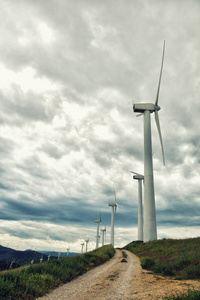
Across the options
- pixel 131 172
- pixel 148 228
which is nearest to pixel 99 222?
pixel 131 172

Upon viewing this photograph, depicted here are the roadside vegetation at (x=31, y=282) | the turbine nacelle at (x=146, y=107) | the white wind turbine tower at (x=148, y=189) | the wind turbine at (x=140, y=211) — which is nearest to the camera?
the roadside vegetation at (x=31, y=282)

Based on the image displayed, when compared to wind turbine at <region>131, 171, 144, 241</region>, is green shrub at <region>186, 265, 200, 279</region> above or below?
below

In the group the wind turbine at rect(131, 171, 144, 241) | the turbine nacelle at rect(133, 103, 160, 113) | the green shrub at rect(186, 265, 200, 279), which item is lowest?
the green shrub at rect(186, 265, 200, 279)

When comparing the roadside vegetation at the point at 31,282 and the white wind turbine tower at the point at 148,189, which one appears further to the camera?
the white wind turbine tower at the point at 148,189

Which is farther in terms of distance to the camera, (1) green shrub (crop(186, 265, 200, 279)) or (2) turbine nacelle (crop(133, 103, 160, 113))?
(2) turbine nacelle (crop(133, 103, 160, 113))

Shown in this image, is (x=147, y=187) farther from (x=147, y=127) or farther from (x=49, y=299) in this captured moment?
(x=49, y=299)

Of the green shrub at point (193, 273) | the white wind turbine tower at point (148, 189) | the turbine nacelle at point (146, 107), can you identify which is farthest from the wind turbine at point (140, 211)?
the green shrub at point (193, 273)

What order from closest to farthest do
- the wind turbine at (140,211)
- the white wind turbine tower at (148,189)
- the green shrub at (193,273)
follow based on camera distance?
the green shrub at (193,273), the white wind turbine tower at (148,189), the wind turbine at (140,211)

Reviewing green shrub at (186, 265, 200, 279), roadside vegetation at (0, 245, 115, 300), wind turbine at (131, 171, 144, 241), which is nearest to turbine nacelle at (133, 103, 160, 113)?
wind turbine at (131, 171, 144, 241)

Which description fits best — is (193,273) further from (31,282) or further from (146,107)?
(146,107)

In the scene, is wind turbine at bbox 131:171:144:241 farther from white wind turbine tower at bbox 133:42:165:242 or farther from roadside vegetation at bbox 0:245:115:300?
roadside vegetation at bbox 0:245:115:300

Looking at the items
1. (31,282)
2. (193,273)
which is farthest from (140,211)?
(31,282)

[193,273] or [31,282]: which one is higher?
[193,273]

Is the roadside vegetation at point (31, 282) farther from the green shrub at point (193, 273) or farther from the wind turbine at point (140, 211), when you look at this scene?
the wind turbine at point (140, 211)
